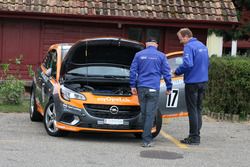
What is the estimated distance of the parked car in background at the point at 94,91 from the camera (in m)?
9.54

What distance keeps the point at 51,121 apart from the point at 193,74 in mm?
2661

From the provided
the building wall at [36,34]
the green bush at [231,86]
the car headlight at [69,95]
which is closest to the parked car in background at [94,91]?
the car headlight at [69,95]

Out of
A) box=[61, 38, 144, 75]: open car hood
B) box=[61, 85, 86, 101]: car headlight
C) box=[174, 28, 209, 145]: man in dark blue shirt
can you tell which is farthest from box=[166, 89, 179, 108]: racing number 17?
box=[61, 85, 86, 101]: car headlight

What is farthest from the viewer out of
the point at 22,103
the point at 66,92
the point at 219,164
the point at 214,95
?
the point at 22,103

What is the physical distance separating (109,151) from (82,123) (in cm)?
82

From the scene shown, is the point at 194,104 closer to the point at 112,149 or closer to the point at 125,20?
the point at 112,149

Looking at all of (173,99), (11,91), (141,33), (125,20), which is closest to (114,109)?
(173,99)

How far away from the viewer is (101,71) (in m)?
10.7

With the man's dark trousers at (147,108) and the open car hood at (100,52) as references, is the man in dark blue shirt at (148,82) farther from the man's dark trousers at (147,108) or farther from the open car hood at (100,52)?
the open car hood at (100,52)

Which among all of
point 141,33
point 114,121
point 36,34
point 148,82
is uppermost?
point 141,33

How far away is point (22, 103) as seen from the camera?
14.8 meters

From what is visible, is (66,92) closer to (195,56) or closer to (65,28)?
(195,56)

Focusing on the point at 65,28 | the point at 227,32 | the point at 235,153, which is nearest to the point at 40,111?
the point at 235,153

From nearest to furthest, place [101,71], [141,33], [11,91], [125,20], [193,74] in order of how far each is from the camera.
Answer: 1. [193,74]
2. [101,71]
3. [11,91]
4. [125,20]
5. [141,33]
